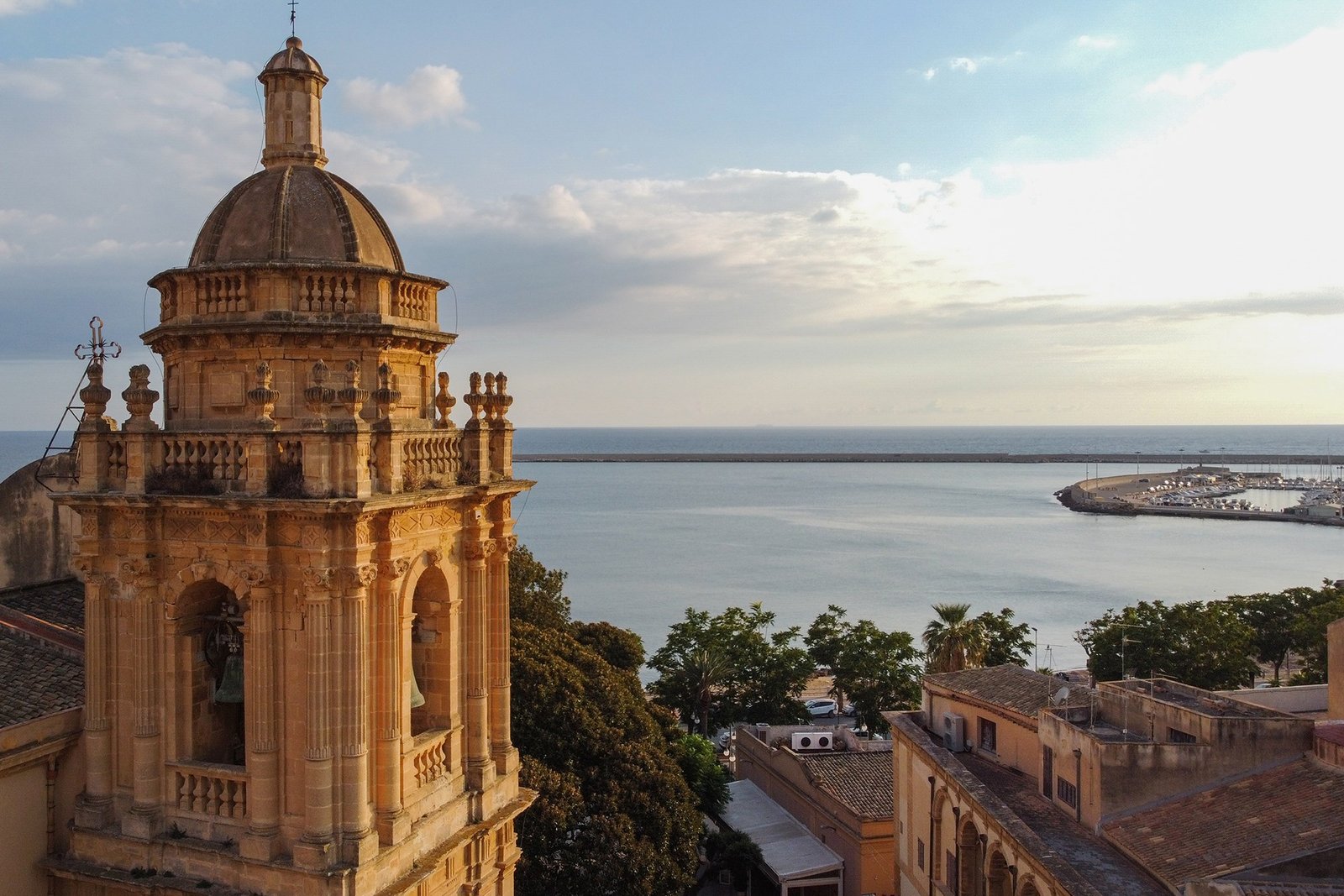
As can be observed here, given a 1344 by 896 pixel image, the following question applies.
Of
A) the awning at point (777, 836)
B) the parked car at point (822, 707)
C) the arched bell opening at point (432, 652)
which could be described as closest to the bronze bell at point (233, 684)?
the arched bell opening at point (432, 652)

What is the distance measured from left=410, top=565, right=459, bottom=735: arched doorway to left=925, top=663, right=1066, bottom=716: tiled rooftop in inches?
689

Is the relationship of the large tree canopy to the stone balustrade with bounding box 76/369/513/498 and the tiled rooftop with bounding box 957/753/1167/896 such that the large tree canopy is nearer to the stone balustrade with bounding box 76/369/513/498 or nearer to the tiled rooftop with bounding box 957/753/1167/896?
the tiled rooftop with bounding box 957/753/1167/896

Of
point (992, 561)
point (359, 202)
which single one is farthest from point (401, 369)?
point (992, 561)

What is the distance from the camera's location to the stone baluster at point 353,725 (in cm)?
1092

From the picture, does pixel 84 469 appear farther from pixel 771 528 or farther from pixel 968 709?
pixel 771 528

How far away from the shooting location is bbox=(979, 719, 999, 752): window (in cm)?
2702

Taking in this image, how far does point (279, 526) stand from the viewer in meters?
11.1

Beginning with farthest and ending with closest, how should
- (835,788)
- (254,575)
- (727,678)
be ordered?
(727,678), (835,788), (254,575)

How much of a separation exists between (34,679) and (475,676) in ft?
18.4

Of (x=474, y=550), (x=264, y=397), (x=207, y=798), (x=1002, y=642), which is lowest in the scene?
(x=1002, y=642)

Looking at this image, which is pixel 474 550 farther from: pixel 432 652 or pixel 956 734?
pixel 956 734

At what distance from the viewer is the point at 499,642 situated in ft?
46.0

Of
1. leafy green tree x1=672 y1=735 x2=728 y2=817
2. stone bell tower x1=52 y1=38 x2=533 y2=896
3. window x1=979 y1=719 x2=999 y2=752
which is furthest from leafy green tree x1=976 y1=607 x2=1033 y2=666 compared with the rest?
stone bell tower x1=52 y1=38 x2=533 y2=896

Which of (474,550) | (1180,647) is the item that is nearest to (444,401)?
(474,550)
